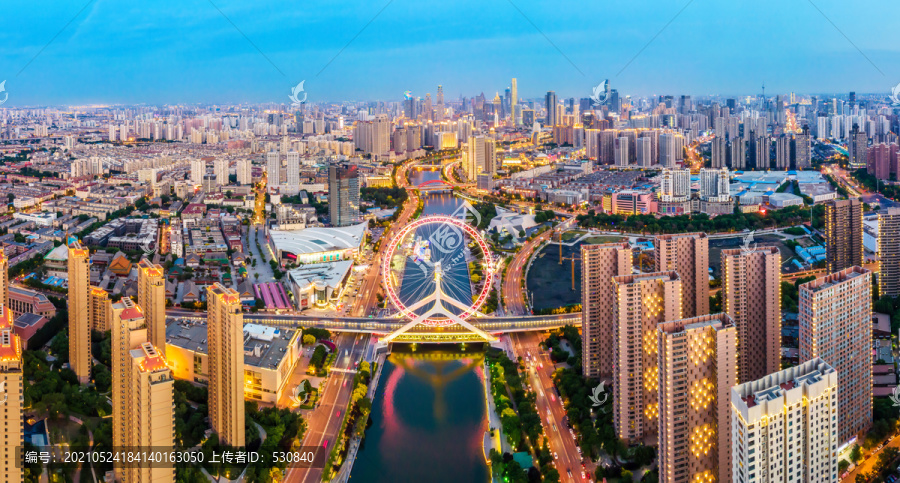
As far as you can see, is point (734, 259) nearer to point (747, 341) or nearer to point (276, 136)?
point (747, 341)

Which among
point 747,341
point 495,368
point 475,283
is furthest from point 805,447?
point 475,283

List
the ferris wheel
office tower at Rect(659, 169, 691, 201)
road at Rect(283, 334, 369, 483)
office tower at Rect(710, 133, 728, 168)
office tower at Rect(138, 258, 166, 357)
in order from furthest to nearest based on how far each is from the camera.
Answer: office tower at Rect(710, 133, 728, 168) → office tower at Rect(659, 169, 691, 201) → the ferris wheel → office tower at Rect(138, 258, 166, 357) → road at Rect(283, 334, 369, 483)

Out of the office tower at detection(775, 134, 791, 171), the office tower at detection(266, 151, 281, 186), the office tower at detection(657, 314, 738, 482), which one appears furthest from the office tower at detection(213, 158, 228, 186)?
the office tower at detection(657, 314, 738, 482)

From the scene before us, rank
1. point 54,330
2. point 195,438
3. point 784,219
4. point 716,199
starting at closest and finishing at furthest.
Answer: point 195,438 → point 54,330 → point 784,219 → point 716,199

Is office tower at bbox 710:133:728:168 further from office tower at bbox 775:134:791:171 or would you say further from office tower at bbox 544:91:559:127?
office tower at bbox 544:91:559:127

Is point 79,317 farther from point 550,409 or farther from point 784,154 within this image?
point 784,154

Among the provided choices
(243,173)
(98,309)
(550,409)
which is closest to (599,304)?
(550,409)

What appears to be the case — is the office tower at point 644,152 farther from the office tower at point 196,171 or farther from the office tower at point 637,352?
the office tower at point 637,352
